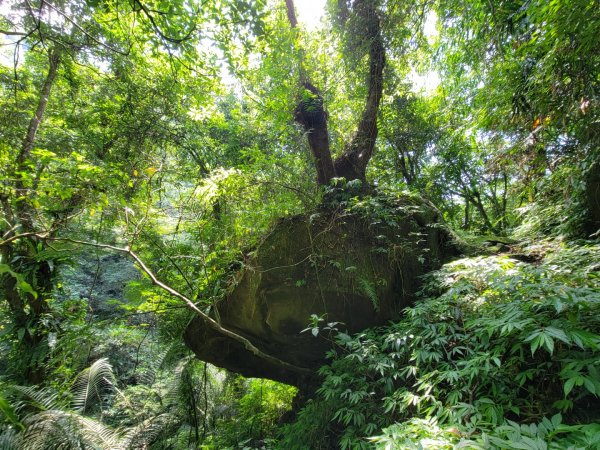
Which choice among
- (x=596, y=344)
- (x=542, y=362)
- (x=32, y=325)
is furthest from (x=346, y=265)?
(x=32, y=325)

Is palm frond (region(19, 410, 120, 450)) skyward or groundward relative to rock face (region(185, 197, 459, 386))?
groundward

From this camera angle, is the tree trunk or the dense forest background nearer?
the dense forest background

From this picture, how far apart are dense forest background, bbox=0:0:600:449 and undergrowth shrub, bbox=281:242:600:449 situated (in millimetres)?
19

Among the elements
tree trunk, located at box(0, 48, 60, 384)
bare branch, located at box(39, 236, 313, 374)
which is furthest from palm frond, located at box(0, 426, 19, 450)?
bare branch, located at box(39, 236, 313, 374)

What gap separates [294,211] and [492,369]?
290 cm

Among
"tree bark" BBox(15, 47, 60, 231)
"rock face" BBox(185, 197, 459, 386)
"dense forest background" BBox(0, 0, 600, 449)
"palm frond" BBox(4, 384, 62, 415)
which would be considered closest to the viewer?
"dense forest background" BBox(0, 0, 600, 449)

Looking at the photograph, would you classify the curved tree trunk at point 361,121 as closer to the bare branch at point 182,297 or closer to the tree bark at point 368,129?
the tree bark at point 368,129

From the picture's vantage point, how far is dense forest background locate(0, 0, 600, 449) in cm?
205

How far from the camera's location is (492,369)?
2068 millimetres

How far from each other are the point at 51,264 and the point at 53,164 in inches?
61.8

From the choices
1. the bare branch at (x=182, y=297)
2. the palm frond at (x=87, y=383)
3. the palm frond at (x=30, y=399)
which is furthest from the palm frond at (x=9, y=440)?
the bare branch at (x=182, y=297)

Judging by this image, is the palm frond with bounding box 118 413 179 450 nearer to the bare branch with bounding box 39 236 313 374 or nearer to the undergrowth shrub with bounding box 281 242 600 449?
the bare branch with bounding box 39 236 313 374

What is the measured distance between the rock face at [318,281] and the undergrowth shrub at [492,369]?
2.42ft

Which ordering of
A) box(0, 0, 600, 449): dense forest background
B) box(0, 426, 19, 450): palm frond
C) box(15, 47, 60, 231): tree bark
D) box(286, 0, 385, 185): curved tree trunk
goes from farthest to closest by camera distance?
box(286, 0, 385, 185): curved tree trunk < box(15, 47, 60, 231): tree bark < box(0, 426, 19, 450): palm frond < box(0, 0, 600, 449): dense forest background
